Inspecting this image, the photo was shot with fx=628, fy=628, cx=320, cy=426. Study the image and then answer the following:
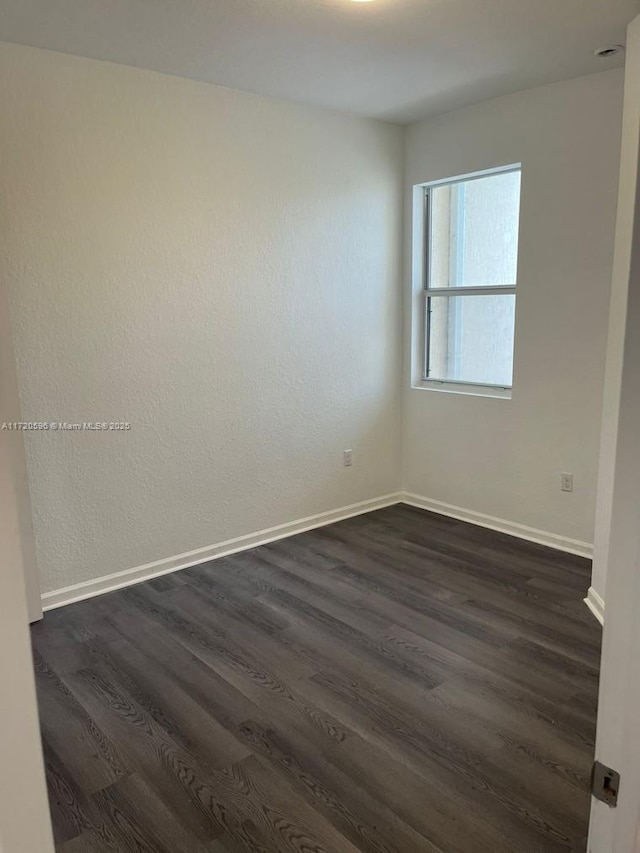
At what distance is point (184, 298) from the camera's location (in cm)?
331

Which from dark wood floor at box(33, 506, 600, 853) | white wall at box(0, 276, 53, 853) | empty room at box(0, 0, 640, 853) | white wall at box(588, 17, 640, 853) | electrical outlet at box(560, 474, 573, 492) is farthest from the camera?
electrical outlet at box(560, 474, 573, 492)

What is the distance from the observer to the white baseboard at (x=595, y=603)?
283 centimetres

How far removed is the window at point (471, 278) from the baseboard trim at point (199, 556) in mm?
1077

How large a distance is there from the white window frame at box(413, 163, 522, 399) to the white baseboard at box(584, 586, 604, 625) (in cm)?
132

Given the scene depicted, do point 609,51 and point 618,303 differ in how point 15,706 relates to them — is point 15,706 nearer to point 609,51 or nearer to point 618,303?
point 618,303

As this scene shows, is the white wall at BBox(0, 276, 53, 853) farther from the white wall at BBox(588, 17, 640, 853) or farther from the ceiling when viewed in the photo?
the ceiling

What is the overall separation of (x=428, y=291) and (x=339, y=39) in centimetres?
191

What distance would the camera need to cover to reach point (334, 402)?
4.10 m

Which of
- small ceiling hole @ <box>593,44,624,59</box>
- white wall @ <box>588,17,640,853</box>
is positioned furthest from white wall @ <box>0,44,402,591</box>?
white wall @ <box>588,17,640,853</box>

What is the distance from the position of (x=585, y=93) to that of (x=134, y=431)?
289cm

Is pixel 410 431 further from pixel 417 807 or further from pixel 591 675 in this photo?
pixel 417 807

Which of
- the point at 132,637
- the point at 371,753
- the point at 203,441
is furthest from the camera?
the point at 203,441

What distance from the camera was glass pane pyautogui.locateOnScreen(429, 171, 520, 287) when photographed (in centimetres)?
376

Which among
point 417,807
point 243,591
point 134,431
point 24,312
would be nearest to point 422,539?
point 243,591
